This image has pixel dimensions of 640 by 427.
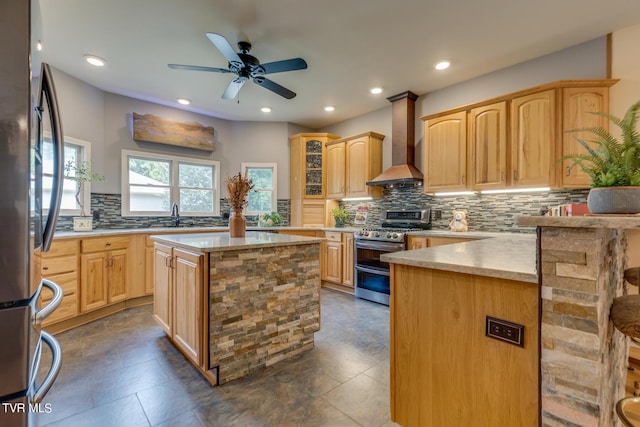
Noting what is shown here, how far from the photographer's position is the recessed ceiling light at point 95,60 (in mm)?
2977

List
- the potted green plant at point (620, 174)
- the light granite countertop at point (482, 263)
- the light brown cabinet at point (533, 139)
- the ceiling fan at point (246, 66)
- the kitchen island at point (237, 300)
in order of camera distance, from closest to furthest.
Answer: the potted green plant at point (620, 174) < the light granite countertop at point (482, 263) < the kitchen island at point (237, 300) < the ceiling fan at point (246, 66) < the light brown cabinet at point (533, 139)

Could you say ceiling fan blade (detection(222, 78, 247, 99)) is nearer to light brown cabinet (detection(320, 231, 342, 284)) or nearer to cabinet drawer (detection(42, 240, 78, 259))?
cabinet drawer (detection(42, 240, 78, 259))

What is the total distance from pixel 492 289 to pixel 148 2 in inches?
120

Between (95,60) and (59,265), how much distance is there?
2.19m

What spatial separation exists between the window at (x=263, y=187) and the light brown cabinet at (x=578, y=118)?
4.04 metres

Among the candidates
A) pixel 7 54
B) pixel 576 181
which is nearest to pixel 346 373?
pixel 7 54

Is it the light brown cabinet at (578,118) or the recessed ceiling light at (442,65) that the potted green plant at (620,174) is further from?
the recessed ceiling light at (442,65)

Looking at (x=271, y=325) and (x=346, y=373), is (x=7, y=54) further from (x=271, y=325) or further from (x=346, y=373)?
(x=346, y=373)

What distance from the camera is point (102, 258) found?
312cm

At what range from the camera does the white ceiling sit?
2.26m

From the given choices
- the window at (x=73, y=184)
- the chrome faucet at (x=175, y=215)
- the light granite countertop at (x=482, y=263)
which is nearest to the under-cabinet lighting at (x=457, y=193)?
the light granite countertop at (x=482, y=263)

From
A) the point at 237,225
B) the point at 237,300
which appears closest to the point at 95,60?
the point at 237,225

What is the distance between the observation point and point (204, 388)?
1.85 meters

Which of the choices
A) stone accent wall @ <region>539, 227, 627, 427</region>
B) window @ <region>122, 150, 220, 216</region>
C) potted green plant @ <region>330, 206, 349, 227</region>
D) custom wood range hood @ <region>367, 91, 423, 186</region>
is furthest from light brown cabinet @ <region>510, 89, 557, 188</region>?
window @ <region>122, 150, 220, 216</region>
